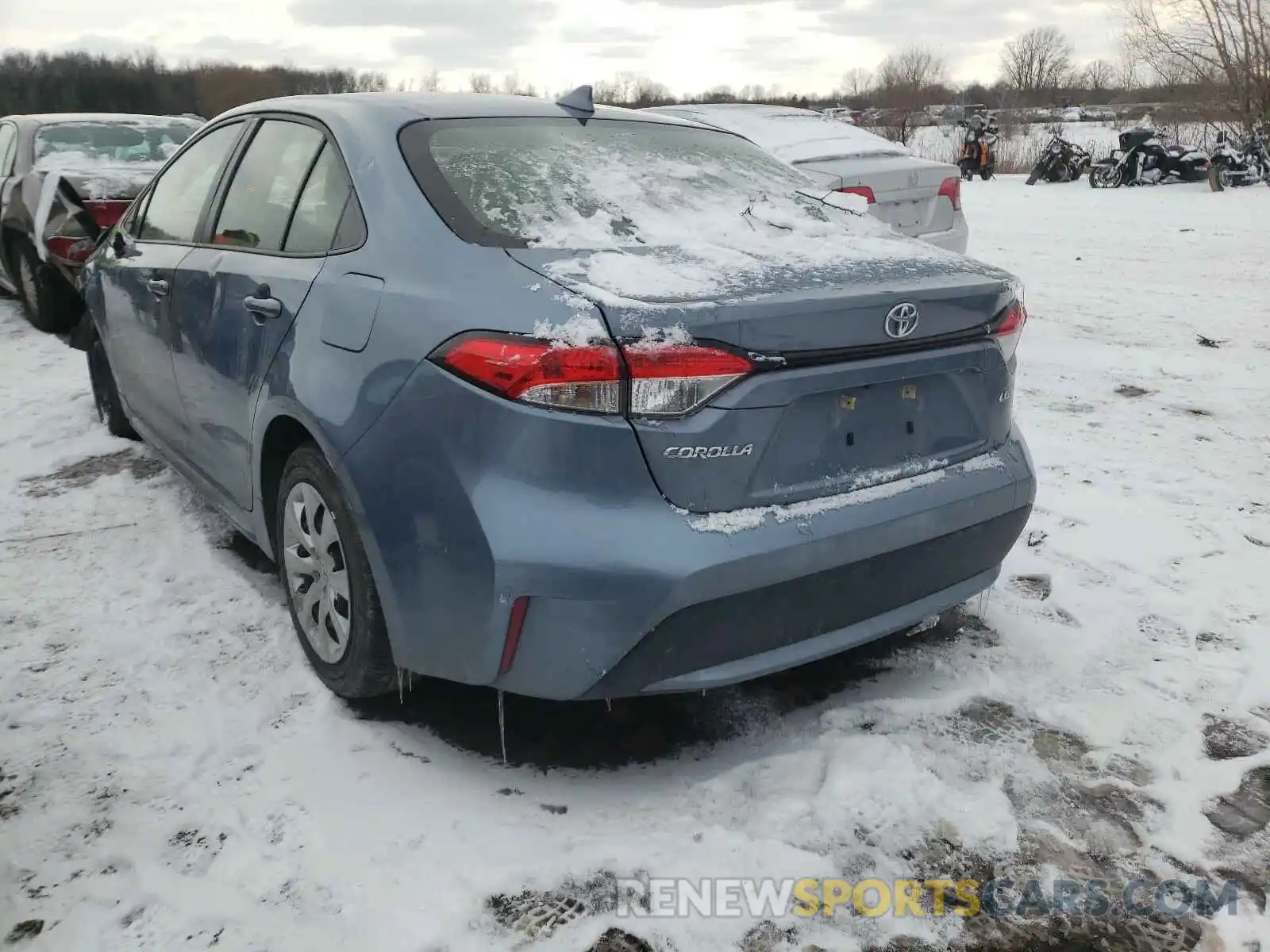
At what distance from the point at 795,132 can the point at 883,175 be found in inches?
43.7

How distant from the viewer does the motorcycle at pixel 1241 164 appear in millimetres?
18672

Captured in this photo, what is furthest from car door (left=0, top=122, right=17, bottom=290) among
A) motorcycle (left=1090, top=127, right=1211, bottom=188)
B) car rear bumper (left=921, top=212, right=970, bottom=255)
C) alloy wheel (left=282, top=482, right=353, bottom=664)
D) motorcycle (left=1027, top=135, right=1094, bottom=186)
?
motorcycle (left=1027, top=135, right=1094, bottom=186)

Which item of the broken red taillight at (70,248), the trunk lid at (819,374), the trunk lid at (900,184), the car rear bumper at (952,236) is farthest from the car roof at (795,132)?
the trunk lid at (819,374)

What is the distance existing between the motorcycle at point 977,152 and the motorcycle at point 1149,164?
500 cm

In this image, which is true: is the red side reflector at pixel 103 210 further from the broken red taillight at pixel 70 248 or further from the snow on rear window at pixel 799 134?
the snow on rear window at pixel 799 134

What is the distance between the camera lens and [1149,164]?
20.4 meters

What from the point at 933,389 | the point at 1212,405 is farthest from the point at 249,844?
the point at 1212,405

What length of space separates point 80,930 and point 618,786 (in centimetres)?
116

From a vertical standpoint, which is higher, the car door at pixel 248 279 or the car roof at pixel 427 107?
the car roof at pixel 427 107

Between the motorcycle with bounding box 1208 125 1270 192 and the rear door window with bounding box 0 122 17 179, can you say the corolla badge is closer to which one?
the rear door window with bounding box 0 122 17 179

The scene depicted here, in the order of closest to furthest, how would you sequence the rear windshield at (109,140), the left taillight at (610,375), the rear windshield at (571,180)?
the left taillight at (610,375) < the rear windshield at (571,180) < the rear windshield at (109,140)

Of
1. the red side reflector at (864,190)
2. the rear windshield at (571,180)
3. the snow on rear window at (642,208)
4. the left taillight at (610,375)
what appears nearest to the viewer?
the left taillight at (610,375)

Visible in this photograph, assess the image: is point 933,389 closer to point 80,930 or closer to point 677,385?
point 677,385

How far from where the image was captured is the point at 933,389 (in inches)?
97.1
